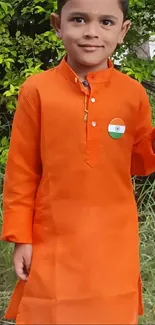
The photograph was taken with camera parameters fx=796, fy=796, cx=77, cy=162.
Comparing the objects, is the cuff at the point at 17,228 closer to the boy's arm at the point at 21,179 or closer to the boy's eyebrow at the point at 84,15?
the boy's arm at the point at 21,179

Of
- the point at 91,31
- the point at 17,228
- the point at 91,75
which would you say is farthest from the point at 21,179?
the point at 91,31

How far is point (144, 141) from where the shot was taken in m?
2.92

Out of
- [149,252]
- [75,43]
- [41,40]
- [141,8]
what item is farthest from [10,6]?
[75,43]

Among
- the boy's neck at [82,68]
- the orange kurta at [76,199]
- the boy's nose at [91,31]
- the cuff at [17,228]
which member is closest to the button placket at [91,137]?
the orange kurta at [76,199]

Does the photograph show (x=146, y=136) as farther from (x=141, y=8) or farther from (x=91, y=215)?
(x=141, y=8)

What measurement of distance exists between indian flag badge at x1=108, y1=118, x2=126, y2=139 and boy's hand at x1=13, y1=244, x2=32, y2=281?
511mm

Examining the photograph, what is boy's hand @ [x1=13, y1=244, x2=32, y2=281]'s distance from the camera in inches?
114

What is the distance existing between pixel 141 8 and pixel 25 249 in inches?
112

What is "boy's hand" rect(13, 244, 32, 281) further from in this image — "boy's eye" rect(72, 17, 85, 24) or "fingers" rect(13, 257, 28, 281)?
"boy's eye" rect(72, 17, 85, 24)

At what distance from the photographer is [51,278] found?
2791 millimetres

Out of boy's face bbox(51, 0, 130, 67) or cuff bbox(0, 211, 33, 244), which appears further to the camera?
cuff bbox(0, 211, 33, 244)

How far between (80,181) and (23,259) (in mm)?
391

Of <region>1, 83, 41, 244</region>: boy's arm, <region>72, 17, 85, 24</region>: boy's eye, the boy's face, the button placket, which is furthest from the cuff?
<region>72, 17, 85, 24</region>: boy's eye

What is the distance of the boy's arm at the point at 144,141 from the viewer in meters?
2.91
